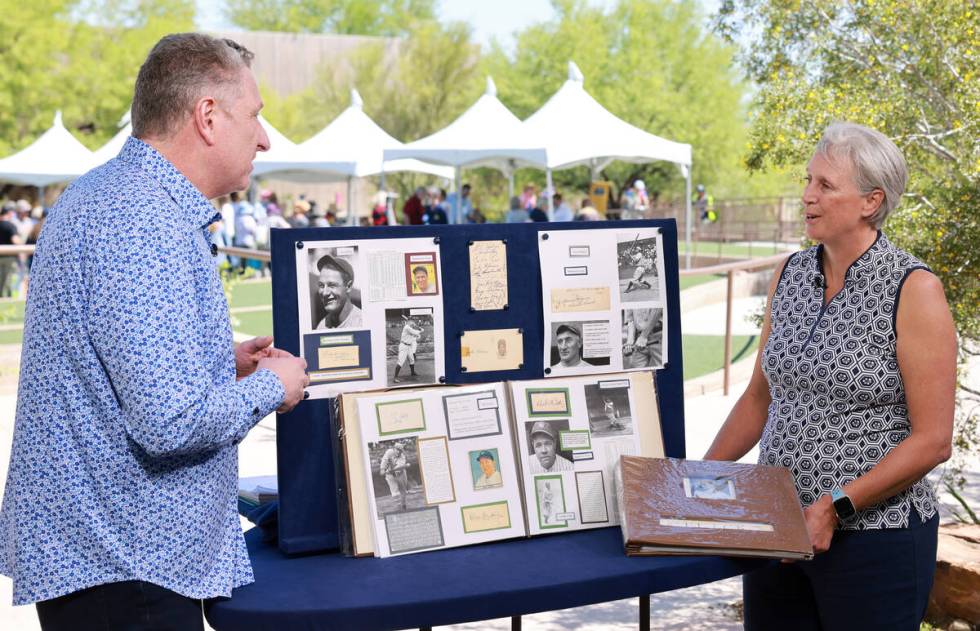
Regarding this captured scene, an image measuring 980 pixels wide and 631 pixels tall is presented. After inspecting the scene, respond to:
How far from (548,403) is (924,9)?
468 centimetres

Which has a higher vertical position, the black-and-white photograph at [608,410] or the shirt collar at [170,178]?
the shirt collar at [170,178]

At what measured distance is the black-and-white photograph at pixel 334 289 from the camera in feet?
7.94

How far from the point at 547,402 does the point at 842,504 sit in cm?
70

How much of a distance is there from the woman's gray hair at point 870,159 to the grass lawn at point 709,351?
25.8ft

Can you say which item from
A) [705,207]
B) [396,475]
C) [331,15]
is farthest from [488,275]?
[331,15]

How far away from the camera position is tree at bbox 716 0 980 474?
5.05m

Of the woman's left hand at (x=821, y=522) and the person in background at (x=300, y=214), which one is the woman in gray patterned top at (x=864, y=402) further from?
the person in background at (x=300, y=214)

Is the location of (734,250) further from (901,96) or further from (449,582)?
(449,582)

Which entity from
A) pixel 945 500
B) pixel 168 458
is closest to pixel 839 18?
pixel 945 500

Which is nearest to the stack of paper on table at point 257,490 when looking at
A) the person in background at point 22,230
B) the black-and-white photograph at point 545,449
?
the black-and-white photograph at point 545,449

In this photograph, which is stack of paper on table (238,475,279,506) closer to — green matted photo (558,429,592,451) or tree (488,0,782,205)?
green matted photo (558,429,592,451)

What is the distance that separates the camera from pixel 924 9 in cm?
618

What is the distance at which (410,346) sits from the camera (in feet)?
8.20

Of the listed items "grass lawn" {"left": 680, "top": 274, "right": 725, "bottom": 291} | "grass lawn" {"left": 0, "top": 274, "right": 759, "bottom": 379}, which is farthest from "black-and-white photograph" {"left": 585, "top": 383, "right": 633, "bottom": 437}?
"grass lawn" {"left": 680, "top": 274, "right": 725, "bottom": 291}
